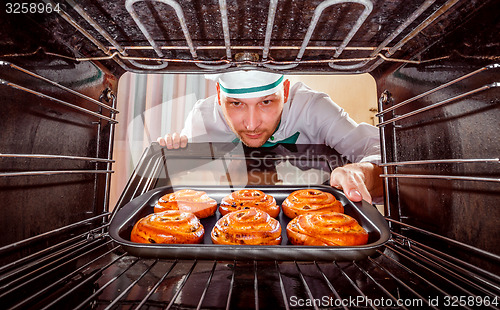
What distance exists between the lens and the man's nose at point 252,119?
2.03 metres

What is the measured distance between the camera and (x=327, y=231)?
1031mm

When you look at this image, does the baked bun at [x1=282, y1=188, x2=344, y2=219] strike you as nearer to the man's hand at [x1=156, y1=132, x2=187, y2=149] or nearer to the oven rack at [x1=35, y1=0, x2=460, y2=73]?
the oven rack at [x1=35, y1=0, x2=460, y2=73]

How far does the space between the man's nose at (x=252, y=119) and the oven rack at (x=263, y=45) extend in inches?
41.3

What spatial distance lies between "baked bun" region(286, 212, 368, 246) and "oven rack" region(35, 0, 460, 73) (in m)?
0.59

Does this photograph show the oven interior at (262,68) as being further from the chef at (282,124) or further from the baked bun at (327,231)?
the chef at (282,124)

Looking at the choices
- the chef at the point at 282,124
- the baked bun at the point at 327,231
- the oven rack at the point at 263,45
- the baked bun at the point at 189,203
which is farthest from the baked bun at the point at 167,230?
the chef at the point at 282,124

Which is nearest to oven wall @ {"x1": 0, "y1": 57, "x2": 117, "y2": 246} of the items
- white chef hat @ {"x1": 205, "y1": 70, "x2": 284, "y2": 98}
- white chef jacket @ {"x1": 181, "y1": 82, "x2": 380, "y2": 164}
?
white chef hat @ {"x1": 205, "y1": 70, "x2": 284, "y2": 98}

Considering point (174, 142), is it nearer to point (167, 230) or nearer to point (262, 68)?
point (167, 230)

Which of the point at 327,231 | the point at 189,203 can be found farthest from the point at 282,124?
the point at 327,231

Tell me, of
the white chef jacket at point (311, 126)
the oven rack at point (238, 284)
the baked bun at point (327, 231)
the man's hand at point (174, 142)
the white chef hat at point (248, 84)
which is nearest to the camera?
the oven rack at point (238, 284)

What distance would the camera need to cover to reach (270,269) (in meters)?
0.82

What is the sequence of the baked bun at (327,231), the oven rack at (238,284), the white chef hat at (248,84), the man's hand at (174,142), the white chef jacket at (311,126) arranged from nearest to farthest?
1. the oven rack at (238,284)
2. the baked bun at (327,231)
3. the man's hand at (174,142)
4. the white chef hat at (248,84)
5. the white chef jacket at (311,126)

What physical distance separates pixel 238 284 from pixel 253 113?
1.48 metres

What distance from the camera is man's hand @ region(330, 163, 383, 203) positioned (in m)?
1.22
